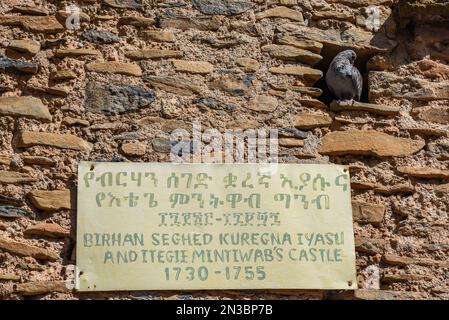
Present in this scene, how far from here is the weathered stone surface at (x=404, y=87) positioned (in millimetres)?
4516

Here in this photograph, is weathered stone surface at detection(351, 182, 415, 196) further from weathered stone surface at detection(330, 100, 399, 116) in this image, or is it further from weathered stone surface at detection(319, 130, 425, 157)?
weathered stone surface at detection(330, 100, 399, 116)

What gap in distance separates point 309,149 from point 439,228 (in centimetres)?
68

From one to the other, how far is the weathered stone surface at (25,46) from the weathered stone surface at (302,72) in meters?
1.10

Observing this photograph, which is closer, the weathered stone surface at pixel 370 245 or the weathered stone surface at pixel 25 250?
the weathered stone surface at pixel 25 250

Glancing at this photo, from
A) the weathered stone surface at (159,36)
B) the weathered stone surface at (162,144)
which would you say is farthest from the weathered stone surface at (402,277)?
the weathered stone surface at (159,36)

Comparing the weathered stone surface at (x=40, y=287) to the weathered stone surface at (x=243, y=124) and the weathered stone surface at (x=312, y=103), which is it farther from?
the weathered stone surface at (x=312, y=103)

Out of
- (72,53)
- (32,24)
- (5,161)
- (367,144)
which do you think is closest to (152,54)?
(72,53)

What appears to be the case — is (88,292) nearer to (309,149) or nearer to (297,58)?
(309,149)

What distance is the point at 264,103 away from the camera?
173 inches

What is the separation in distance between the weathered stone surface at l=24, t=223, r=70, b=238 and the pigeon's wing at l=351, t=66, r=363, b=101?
1499mm

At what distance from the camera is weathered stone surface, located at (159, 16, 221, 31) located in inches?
179

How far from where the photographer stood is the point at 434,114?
14.7 ft

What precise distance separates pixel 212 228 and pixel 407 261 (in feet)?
2.84

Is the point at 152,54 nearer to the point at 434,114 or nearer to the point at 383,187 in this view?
the point at 383,187
